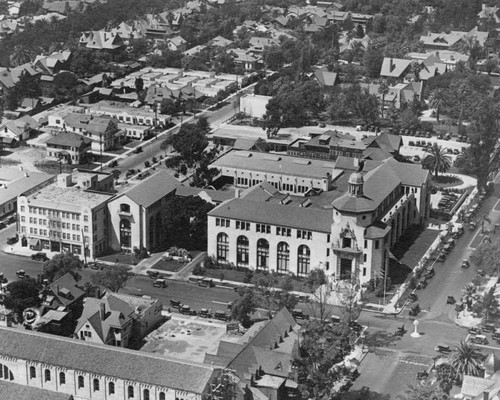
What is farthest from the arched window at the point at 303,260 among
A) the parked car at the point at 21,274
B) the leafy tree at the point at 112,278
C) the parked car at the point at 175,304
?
the parked car at the point at 21,274

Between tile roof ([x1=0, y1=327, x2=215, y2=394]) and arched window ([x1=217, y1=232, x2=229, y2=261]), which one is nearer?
tile roof ([x1=0, y1=327, x2=215, y2=394])

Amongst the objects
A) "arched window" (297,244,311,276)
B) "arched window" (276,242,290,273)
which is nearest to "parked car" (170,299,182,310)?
"arched window" (276,242,290,273)

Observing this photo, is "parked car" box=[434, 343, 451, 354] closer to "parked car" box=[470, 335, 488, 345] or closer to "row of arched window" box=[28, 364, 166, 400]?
"parked car" box=[470, 335, 488, 345]

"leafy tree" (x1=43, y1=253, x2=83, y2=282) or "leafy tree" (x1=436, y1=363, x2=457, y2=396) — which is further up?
"leafy tree" (x1=43, y1=253, x2=83, y2=282)

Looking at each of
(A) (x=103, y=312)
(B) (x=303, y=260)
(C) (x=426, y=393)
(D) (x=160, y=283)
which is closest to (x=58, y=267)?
(D) (x=160, y=283)

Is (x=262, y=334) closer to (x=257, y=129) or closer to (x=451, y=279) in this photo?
(x=451, y=279)

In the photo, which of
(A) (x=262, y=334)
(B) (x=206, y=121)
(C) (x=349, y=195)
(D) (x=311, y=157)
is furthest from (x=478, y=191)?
(A) (x=262, y=334)
